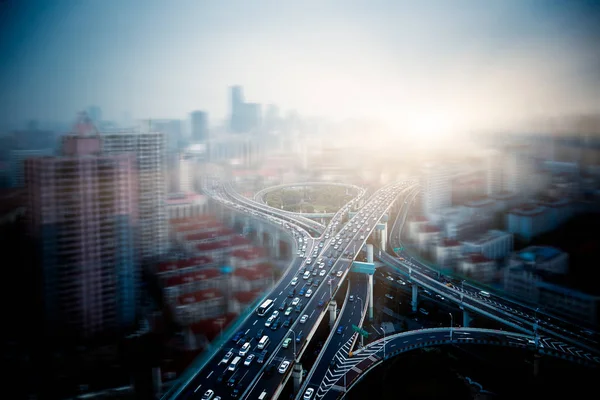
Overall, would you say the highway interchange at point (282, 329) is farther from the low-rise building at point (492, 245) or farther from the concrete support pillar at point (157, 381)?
the low-rise building at point (492, 245)

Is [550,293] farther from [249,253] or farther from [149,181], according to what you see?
[149,181]

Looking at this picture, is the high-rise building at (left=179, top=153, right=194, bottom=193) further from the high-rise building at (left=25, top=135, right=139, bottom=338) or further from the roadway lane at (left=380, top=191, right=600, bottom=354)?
the roadway lane at (left=380, top=191, right=600, bottom=354)

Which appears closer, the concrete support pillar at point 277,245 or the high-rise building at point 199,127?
the concrete support pillar at point 277,245

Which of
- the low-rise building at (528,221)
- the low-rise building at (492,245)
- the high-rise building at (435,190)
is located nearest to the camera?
the low-rise building at (492,245)

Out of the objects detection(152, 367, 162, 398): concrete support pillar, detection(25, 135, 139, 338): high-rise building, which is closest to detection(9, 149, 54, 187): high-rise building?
detection(25, 135, 139, 338): high-rise building

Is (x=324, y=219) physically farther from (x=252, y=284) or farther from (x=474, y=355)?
(x=474, y=355)

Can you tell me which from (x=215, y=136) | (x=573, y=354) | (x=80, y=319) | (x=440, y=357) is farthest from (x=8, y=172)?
(x=215, y=136)

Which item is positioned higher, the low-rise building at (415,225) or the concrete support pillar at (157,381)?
the low-rise building at (415,225)

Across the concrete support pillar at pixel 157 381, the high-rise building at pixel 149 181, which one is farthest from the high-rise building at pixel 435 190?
the concrete support pillar at pixel 157 381
